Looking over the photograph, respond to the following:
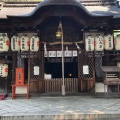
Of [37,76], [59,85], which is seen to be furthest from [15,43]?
[59,85]

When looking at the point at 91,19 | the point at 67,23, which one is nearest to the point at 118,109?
the point at 91,19

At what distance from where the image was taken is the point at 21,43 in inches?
418

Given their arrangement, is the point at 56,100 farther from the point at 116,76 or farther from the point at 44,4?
the point at 44,4

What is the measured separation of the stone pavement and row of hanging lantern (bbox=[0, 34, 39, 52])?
9.27 ft

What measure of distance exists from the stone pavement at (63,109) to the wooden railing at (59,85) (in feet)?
3.10

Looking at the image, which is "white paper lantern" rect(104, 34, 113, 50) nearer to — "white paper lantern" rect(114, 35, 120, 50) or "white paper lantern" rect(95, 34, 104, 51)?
"white paper lantern" rect(95, 34, 104, 51)

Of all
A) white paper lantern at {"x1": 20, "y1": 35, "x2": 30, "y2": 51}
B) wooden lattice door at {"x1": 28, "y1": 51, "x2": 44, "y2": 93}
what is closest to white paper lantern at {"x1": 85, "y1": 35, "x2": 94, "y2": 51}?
wooden lattice door at {"x1": 28, "y1": 51, "x2": 44, "y2": 93}

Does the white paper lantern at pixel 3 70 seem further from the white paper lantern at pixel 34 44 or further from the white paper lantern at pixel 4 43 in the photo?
the white paper lantern at pixel 34 44

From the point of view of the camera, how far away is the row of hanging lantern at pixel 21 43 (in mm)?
10508

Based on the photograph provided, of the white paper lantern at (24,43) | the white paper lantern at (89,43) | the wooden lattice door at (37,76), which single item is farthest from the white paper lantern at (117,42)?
the white paper lantern at (24,43)

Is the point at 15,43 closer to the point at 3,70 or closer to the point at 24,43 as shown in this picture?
the point at 24,43

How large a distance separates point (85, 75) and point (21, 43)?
4.18m

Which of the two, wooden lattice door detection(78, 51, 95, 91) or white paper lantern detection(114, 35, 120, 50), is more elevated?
white paper lantern detection(114, 35, 120, 50)

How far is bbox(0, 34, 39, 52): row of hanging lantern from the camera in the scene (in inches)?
414
